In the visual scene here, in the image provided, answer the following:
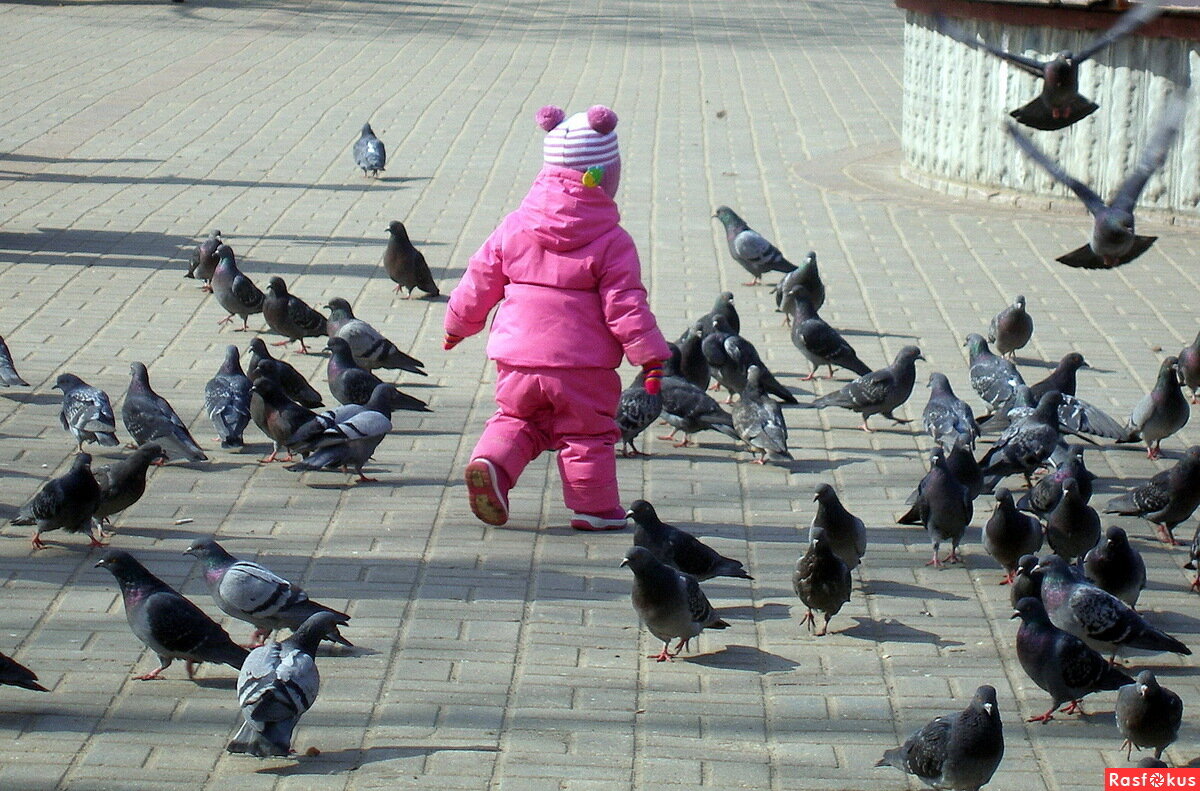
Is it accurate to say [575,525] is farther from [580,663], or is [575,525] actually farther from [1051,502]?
[1051,502]

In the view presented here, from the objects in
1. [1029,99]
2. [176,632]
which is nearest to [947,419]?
[176,632]

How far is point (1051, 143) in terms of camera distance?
44.2ft

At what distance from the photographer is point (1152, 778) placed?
15.3ft

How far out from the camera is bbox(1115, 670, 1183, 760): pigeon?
476cm

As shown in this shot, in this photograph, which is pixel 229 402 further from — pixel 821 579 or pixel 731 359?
pixel 821 579

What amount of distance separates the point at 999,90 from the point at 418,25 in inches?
574

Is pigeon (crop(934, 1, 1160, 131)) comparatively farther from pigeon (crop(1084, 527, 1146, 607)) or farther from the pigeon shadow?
the pigeon shadow

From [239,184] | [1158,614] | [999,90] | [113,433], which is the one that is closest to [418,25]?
[239,184]

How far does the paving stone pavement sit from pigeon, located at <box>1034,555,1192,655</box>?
18cm

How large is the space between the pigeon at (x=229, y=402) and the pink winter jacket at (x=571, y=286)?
1.57 m

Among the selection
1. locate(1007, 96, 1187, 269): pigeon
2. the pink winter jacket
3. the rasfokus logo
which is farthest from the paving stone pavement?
locate(1007, 96, 1187, 269): pigeon

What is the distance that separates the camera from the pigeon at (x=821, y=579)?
5746 mm

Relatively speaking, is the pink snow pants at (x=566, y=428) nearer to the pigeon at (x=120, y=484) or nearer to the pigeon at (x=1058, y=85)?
the pigeon at (x=120, y=484)

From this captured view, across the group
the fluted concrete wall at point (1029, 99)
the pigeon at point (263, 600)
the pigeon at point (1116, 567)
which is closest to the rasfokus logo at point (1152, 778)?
the pigeon at point (1116, 567)
